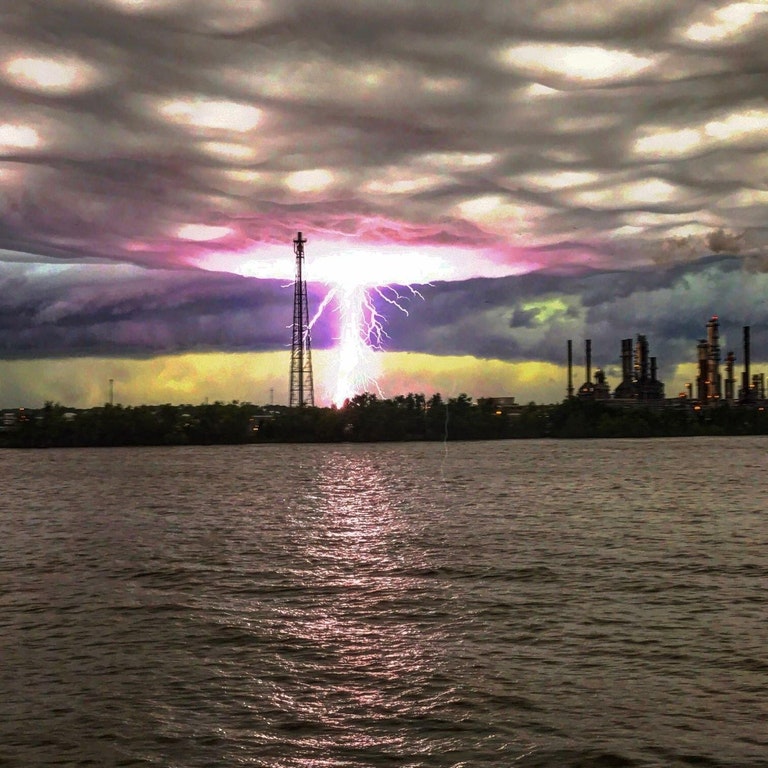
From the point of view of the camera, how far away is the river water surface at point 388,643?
18.3 metres

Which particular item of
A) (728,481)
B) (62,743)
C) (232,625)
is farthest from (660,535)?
(728,481)

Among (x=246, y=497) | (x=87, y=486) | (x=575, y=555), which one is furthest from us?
(x=87, y=486)

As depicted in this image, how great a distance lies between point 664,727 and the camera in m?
18.8

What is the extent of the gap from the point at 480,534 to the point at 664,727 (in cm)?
3647

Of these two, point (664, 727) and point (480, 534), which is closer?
point (664, 727)

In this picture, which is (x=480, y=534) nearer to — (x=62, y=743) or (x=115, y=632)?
(x=115, y=632)

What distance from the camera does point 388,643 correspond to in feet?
86.8

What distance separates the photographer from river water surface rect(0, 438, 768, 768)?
18.3 meters

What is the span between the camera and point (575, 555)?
45031 mm

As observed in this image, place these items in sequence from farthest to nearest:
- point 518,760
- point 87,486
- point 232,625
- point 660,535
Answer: point 87,486
point 660,535
point 232,625
point 518,760

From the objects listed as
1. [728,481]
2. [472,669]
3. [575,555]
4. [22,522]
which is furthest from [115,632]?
[728,481]

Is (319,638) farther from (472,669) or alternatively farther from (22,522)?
(22,522)

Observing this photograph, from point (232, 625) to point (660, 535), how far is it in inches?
1238

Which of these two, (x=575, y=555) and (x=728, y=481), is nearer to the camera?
(x=575, y=555)
